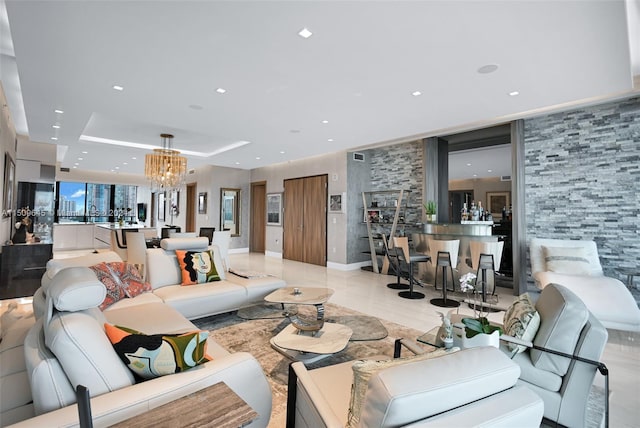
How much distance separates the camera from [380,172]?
743 cm

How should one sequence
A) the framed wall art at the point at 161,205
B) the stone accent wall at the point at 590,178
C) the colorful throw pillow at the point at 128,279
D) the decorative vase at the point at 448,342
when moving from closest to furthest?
the decorative vase at the point at 448,342, the colorful throw pillow at the point at 128,279, the stone accent wall at the point at 590,178, the framed wall art at the point at 161,205

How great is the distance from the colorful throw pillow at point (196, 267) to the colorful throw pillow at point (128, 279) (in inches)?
18.3

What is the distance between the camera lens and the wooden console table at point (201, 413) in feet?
3.24

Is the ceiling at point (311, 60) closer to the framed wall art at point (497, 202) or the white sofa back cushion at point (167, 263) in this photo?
the white sofa back cushion at point (167, 263)

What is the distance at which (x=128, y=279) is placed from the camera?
3.09 meters

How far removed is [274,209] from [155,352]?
801cm

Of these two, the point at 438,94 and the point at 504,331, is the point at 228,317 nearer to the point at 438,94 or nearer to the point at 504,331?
the point at 504,331

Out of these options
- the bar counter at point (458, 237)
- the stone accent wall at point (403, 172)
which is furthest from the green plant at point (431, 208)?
the stone accent wall at point (403, 172)

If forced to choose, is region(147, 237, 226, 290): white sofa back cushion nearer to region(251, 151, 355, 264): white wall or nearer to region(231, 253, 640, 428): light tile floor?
region(231, 253, 640, 428): light tile floor

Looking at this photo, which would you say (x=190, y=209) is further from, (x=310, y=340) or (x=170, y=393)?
(x=170, y=393)

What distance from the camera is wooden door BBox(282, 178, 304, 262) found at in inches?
330

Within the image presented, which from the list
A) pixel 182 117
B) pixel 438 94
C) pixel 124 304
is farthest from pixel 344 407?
pixel 182 117

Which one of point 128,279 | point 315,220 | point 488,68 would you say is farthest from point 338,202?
point 128,279

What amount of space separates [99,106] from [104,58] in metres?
1.48
